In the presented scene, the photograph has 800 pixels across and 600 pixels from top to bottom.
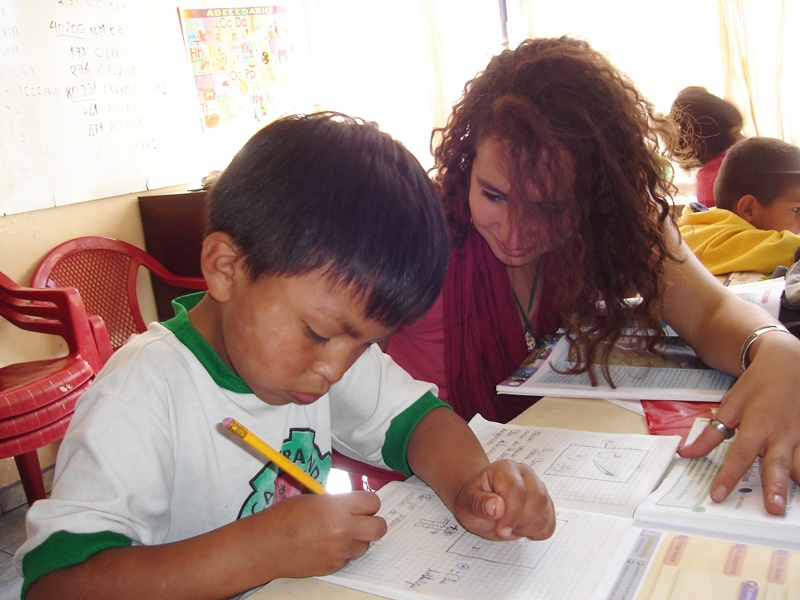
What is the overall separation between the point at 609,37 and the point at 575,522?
2963 millimetres

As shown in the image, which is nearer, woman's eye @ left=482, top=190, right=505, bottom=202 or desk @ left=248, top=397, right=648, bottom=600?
desk @ left=248, top=397, right=648, bottom=600

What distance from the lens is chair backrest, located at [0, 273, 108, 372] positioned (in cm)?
202

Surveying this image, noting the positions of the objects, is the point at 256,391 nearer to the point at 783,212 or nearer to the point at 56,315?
the point at 56,315

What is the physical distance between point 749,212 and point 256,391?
1.71 m

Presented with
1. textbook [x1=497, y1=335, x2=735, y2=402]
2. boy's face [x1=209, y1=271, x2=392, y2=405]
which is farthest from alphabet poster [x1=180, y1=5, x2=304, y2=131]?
boy's face [x1=209, y1=271, x2=392, y2=405]

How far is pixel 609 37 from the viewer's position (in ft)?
10.6

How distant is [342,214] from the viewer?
69 cm

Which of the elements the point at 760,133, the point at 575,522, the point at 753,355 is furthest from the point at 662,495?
the point at 760,133

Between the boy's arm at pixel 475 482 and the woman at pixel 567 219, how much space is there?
1.06 feet

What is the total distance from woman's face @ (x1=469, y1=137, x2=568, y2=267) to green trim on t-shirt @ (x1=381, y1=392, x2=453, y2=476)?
32cm

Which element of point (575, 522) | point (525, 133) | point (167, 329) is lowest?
point (575, 522)

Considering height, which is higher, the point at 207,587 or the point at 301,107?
the point at 301,107

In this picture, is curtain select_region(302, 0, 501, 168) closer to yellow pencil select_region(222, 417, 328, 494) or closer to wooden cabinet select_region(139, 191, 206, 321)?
wooden cabinet select_region(139, 191, 206, 321)

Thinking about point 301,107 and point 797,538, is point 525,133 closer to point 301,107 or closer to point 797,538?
point 797,538
